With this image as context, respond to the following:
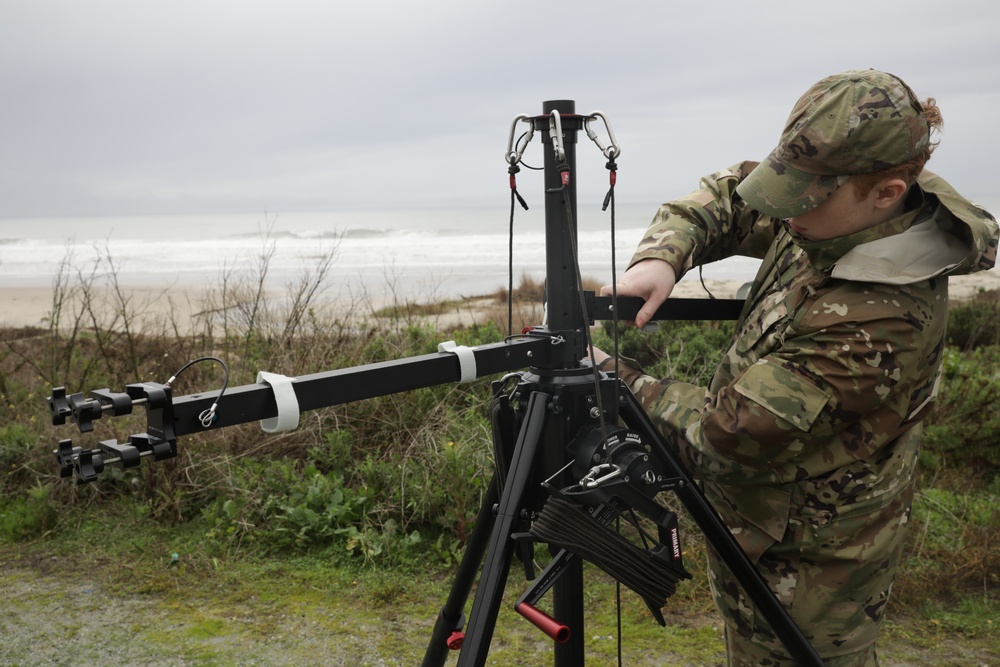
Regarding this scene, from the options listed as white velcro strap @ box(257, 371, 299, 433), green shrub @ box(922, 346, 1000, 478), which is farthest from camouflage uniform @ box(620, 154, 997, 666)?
green shrub @ box(922, 346, 1000, 478)

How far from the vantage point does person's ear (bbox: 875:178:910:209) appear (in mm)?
1721

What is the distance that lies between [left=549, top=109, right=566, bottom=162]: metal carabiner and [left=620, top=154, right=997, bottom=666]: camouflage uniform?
0.59m

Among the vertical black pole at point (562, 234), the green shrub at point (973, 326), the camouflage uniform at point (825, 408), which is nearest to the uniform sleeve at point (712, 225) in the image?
the camouflage uniform at point (825, 408)

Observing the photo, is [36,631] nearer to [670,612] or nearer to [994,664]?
[670,612]

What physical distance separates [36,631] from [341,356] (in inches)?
92.8

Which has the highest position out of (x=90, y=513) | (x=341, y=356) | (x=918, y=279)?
(x=918, y=279)

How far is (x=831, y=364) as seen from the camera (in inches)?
66.7

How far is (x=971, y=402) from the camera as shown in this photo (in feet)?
15.1

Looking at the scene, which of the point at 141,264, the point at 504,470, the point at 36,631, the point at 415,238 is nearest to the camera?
the point at 504,470

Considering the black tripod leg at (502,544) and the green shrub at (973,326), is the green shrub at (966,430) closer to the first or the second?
the green shrub at (973,326)

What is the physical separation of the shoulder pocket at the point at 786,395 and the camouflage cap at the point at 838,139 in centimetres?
36

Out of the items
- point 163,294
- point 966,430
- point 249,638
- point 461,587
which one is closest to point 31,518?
point 249,638

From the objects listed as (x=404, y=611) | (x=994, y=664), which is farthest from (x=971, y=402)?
→ (x=404, y=611)

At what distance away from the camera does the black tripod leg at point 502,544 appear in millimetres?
1558
